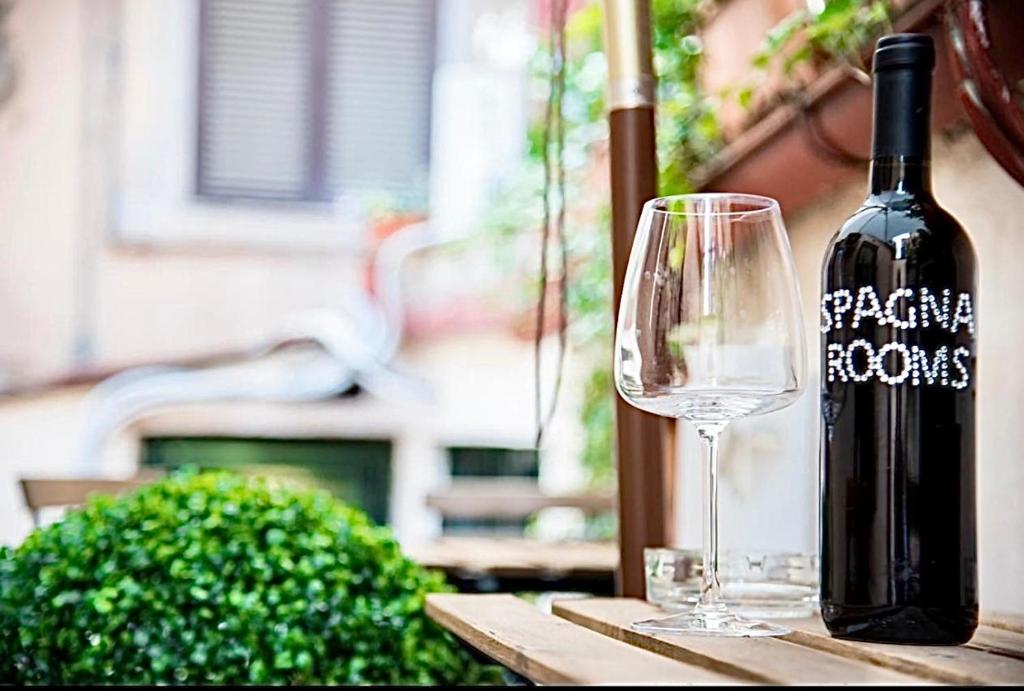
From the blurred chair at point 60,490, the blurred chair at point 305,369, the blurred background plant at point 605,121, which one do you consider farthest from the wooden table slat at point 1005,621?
the blurred chair at point 305,369

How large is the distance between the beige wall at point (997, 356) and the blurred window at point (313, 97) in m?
3.96

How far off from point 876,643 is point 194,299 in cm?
474

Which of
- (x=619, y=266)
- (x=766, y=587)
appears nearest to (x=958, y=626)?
A: (x=766, y=587)

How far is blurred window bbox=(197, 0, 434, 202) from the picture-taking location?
18.2 ft

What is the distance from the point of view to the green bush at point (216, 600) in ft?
4.89

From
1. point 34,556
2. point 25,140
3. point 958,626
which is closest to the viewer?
point 958,626

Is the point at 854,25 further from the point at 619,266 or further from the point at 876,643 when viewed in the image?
the point at 876,643

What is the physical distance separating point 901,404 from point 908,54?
0.24 metres

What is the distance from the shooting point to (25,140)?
17.7ft

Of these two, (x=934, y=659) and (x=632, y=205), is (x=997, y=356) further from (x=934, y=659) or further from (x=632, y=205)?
(x=934, y=659)

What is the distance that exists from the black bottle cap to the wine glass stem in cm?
28

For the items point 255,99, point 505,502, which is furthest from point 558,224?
point 255,99

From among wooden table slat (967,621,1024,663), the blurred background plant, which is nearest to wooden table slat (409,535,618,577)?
the blurred background plant

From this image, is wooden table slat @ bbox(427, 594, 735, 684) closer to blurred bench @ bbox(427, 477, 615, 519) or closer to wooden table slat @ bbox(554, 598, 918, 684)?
wooden table slat @ bbox(554, 598, 918, 684)
